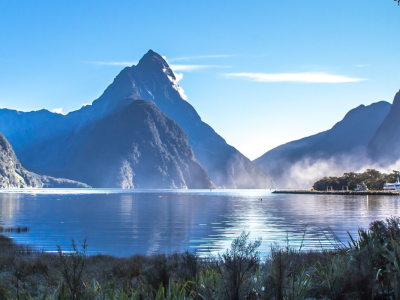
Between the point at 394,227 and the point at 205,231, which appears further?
the point at 205,231

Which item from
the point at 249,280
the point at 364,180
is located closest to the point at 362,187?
the point at 364,180

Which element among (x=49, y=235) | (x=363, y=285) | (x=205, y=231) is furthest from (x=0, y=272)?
(x=205, y=231)

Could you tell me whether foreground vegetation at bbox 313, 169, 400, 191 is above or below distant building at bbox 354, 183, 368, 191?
above

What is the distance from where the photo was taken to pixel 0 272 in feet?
41.9

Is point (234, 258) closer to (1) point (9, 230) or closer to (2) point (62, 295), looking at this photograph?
(2) point (62, 295)

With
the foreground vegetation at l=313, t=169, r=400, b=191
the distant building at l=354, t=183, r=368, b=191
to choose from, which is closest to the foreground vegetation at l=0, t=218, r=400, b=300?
the distant building at l=354, t=183, r=368, b=191

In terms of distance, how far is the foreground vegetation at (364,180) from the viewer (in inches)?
5547

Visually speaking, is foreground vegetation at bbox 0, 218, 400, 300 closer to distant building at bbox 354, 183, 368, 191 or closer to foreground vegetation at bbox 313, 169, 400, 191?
distant building at bbox 354, 183, 368, 191

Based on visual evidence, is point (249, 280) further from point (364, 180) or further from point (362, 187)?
point (364, 180)

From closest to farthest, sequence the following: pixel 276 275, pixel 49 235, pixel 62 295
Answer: pixel 62 295, pixel 276 275, pixel 49 235

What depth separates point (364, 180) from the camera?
5743 inches

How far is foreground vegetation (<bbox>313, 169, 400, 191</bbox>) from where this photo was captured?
5547 inches

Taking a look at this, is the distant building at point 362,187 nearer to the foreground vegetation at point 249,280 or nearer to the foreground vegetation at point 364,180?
the foreground vegetation at point 364,180

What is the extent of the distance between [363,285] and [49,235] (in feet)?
87.2
